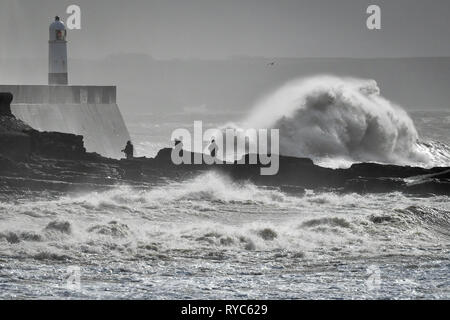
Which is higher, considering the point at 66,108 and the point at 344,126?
the point at 66,108

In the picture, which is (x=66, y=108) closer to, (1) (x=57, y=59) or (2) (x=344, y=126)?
(1) (x=57, y=59)

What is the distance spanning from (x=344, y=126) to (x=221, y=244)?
57.1ft

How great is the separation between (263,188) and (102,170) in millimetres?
3180

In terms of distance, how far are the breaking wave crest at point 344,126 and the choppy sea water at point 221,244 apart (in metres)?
10.2

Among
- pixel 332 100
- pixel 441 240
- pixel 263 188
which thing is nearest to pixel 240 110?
pixel 332 100

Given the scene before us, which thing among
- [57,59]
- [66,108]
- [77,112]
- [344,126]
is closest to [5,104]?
[66,108]

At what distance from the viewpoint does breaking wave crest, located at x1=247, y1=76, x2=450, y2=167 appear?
33.7m

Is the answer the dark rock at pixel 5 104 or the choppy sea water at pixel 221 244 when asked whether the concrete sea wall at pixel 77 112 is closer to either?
the dark rock at pixel 5 104

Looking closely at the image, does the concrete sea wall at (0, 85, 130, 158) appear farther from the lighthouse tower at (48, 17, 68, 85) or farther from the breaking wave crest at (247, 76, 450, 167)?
the breaking wave crest at (247, 76, 450, 167)

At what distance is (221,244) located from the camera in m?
17.6

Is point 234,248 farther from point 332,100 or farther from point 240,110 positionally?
point 240,110

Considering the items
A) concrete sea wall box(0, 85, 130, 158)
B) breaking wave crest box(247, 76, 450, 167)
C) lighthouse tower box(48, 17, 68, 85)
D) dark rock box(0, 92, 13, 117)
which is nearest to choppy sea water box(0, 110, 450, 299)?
dark rock box(0, 92, 13, 117)

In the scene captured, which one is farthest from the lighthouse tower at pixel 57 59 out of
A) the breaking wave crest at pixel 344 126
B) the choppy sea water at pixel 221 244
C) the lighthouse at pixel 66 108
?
the choppy sea water at pixel 221 244

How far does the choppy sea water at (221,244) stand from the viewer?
1455 centimetres
